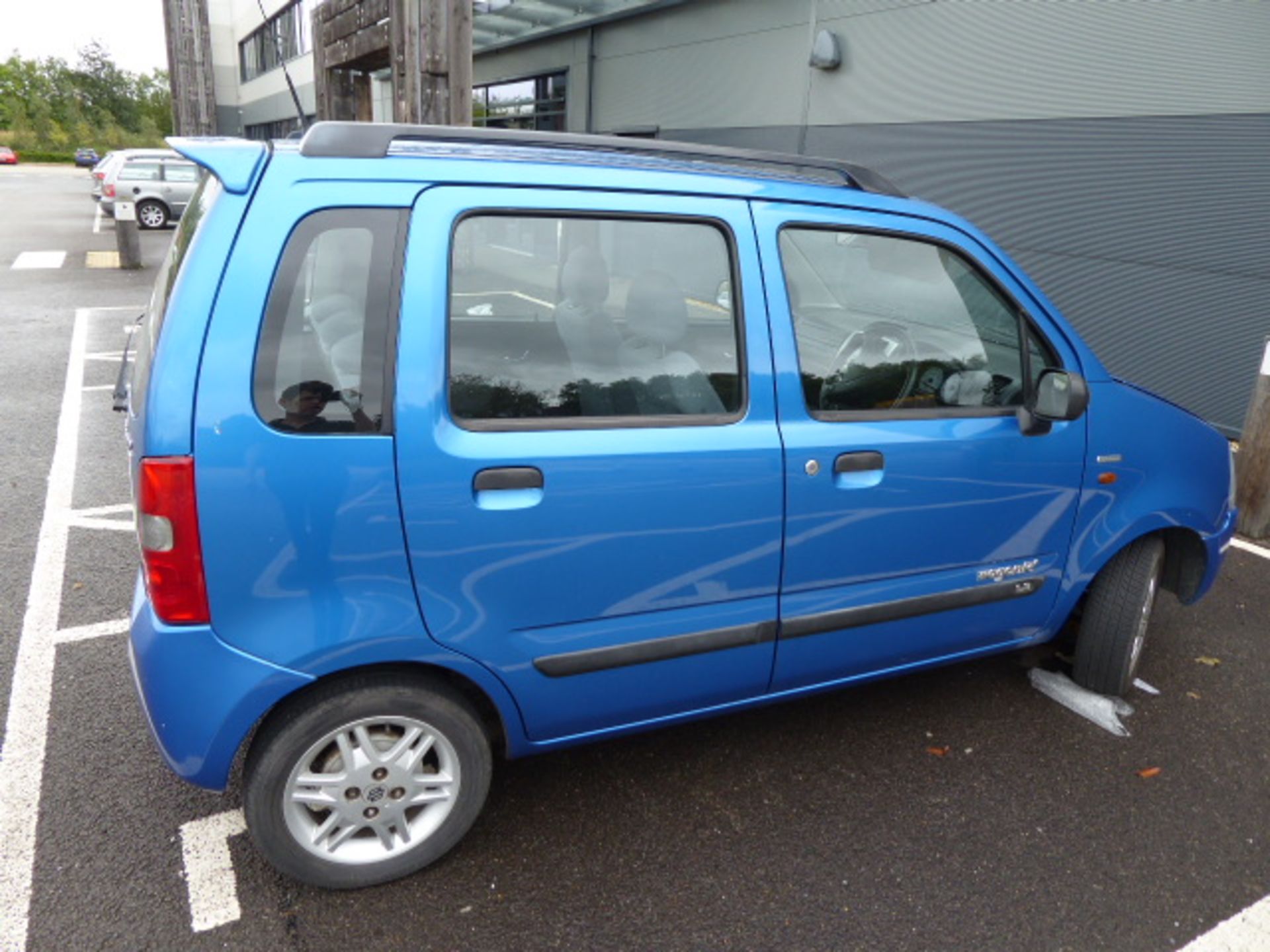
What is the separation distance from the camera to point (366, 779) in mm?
2295

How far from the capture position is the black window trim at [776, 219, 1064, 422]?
256 cm

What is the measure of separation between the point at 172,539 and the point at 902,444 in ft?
6.17

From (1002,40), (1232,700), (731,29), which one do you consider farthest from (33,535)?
(731,29)

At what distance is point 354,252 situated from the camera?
6.91 feet

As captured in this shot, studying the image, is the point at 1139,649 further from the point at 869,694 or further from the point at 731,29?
the point at 731,29

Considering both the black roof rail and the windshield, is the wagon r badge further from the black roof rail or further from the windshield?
the windshield

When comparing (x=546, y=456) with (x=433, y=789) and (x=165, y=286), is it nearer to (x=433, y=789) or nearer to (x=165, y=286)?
(x=433, y=789)

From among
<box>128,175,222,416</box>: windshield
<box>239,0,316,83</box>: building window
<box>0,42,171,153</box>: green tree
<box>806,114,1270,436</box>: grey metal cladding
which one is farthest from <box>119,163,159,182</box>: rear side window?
<box>0,42,171,153</box>: green tree

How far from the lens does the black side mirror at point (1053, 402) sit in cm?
276

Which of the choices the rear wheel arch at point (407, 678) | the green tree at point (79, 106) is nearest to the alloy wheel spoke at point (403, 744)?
the rear wheel arch at point (407, 678)

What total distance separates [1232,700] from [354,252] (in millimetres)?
3492

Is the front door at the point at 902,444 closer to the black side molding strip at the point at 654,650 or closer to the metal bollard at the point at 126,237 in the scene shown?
the black side molding strip at the point at 654,650

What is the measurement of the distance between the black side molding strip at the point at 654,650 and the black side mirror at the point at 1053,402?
1.02 m

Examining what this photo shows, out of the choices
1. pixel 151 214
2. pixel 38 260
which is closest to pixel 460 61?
pixel 38 260
